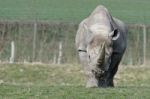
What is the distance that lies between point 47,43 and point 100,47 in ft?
43.2

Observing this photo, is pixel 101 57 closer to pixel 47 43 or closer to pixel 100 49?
pixel 100 49

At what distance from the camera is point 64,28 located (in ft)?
95.8

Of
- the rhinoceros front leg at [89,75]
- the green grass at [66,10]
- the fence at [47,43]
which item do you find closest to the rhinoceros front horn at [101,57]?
the rhinoceros front leg at [89,75]

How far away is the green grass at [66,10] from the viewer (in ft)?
102

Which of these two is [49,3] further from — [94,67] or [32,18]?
[94,67]

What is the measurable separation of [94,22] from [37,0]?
1754cm

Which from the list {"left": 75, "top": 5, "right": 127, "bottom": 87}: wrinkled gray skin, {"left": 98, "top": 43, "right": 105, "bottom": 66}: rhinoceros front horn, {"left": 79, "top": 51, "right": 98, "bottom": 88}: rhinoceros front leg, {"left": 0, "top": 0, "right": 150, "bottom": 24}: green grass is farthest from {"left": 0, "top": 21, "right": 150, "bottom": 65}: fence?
{"left": 98, "top": 43, "right": 105, "bottom": 66}: rhinoceros front horn

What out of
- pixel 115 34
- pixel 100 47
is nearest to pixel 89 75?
pixel 100 47

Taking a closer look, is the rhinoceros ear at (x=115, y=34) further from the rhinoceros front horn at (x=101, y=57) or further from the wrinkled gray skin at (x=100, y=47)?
the rhinoceros front horn at (x=101, y=57)

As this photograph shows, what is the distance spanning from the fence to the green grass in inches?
60.3

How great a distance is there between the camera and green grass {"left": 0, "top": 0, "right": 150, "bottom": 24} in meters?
31.1

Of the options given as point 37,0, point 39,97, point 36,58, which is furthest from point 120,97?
point 37,0

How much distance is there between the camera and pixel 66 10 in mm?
32844

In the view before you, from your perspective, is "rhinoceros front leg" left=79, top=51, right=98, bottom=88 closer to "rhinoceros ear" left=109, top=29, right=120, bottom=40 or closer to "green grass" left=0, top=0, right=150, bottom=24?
"rhinoceros ear" left=109, top=29, right=120, bottom=40
